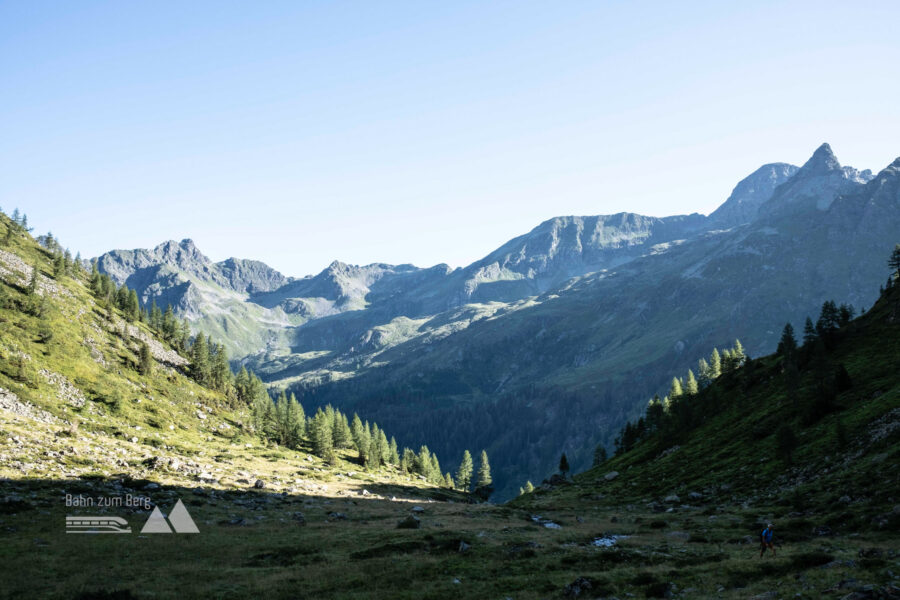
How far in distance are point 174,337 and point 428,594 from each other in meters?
178

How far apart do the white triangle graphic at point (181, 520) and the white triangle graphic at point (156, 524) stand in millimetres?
774

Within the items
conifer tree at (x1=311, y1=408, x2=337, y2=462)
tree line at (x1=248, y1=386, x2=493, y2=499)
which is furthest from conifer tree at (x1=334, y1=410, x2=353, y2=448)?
conifer tree at (x1=311, y1=408, x2=337, y2=462)

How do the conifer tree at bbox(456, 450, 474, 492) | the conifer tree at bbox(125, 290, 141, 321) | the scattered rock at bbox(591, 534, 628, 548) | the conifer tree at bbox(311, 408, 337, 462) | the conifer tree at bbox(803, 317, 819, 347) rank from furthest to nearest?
the conifer tree at bbox(456, 450, 474, 492) < the conifer tree at bbox(125, 290, 141, 321) < the conifer tree at bbox(311, 408, 337, 462) < the conifer tree at bbox(803, 317, 819, 347) < the scattered rock at bbox(591, 534, 628, 548)

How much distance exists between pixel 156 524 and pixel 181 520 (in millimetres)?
2975

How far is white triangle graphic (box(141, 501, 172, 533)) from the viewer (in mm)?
44312

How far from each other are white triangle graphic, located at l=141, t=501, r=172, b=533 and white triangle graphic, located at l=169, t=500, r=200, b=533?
77 centimetres

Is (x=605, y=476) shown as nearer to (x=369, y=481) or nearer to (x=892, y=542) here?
(x=369, y=481)

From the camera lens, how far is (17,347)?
94688 millimetres

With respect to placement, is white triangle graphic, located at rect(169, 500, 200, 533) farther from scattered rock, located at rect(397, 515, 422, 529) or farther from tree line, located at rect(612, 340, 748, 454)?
tree line, located at rect(612, 340, 748, 454)

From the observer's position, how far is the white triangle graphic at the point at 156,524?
1745 inches

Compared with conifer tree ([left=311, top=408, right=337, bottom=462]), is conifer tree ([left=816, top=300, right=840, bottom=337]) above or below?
above

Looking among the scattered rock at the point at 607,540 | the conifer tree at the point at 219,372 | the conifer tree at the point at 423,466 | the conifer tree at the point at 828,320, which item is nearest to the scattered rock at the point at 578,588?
the scattered rock at the point at 607,540

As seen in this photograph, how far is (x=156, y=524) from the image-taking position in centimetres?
4559

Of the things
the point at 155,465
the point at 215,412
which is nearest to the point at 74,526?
the point at 155,465
